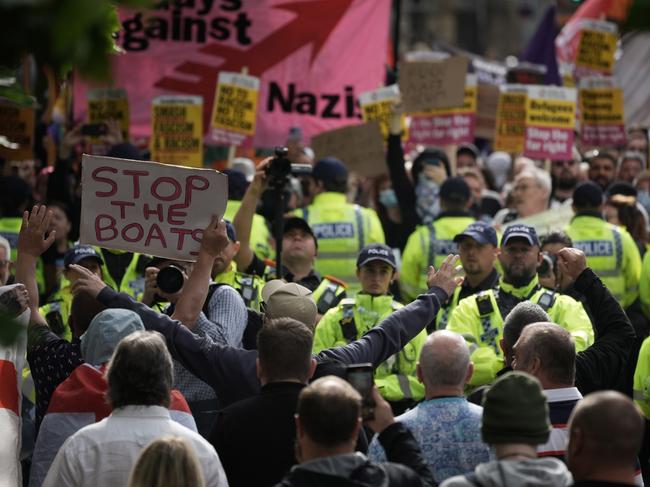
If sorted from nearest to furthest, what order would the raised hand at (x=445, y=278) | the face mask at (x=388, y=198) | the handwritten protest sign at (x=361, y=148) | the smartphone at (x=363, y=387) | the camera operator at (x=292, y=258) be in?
the smartphone at (x=363, y=387) < the raised hand at (x=445, y=278) < the camera operator at (x=292, y=258) < the face mask at (x=388, y=198) < the handwritten protest sign at (x=361, y=148)

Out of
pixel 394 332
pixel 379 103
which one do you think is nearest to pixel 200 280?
pixel 394 332

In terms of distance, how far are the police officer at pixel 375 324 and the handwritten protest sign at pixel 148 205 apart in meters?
1.83

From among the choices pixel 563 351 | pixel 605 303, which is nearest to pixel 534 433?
pixel 563 351

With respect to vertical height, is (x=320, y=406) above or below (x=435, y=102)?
below

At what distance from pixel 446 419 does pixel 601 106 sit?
1142 cm

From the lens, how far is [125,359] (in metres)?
5.66

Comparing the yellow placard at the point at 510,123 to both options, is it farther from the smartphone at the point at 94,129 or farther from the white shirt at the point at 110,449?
the white shirt at the point at 110,449

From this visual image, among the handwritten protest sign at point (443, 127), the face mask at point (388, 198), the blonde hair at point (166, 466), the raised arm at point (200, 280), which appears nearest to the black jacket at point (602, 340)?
the raised arm at point (200, 280)

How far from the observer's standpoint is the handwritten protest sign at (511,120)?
52.9 ft

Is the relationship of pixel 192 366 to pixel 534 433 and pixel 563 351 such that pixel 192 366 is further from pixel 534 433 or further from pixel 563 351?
pixel 534 433

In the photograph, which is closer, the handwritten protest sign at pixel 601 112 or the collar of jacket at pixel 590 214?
the collar of jacket at pixel 590 214

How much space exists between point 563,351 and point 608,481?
Result: 1570mm

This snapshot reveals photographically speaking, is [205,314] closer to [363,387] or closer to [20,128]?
[363,387]

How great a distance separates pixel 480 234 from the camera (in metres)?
9.80
